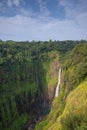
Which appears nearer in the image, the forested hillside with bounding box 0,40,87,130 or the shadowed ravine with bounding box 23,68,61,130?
the forested hillside with bounding box 0,40,87,130

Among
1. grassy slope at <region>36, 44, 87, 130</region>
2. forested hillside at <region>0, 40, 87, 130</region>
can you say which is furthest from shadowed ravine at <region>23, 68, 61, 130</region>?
grassy slope at <region>36, 44, 87, 130</region>

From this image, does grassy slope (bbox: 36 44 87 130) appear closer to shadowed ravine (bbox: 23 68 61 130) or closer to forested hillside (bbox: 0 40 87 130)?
forested hillside (bbox: 0 40 87 130)

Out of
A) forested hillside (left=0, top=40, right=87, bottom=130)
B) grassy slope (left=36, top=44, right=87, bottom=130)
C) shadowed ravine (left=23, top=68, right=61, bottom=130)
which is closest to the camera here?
grassy slope (left=36, top=44, right=87, bottom=130)

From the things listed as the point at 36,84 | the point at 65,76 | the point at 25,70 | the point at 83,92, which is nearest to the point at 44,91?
the point at 36,84

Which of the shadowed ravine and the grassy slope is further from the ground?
the grassy slope

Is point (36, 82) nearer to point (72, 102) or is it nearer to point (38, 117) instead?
point (38, 117)

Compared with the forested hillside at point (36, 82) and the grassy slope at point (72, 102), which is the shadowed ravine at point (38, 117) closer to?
the forested hillside at point (36, 82)

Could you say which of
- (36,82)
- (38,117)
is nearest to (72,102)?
(38,117)

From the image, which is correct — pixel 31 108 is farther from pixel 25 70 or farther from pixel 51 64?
pixel 51 64

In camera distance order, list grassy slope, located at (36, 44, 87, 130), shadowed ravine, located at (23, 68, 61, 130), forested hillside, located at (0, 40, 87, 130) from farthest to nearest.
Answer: shadowed ravine, located at (23, 68, 61, 130) < forested hillside, located at (0, 40, 87, 130) < grassy slope, located at (36, 44, 87, 130)

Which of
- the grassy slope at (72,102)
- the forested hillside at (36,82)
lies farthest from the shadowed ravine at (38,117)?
the grassy slope at (72,102)
